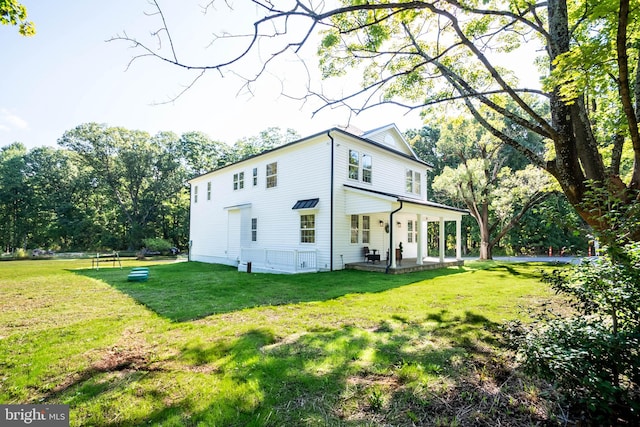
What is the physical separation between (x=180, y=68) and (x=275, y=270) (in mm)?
Result: 10895

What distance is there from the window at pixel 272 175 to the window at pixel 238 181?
2.74 m

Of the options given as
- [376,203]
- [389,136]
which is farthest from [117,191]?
[376,203]

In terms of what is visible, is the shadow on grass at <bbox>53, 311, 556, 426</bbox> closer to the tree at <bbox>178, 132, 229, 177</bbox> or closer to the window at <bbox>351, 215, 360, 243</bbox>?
the window at <bbox>351, 215, 360, 243</bbox>

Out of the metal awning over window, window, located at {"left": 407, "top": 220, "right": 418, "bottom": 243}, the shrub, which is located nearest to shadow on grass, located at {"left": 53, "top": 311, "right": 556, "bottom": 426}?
the metal awning over window

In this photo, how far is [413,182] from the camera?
17.1 m

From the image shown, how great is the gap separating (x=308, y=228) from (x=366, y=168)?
4.01 meters

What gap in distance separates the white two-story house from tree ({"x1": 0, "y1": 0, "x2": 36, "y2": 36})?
902cm

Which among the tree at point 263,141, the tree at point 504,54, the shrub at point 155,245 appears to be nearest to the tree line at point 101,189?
the tree at point 263,141

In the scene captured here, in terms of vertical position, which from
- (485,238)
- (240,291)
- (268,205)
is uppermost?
(268,205)

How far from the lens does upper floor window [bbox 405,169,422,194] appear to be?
1689 centimetres

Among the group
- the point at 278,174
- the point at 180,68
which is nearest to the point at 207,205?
the point at 278,174

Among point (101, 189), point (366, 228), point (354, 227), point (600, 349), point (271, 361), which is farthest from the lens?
point (101, 189)

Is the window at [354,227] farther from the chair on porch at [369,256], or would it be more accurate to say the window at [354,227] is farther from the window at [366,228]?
the chair on porch at [369,256]

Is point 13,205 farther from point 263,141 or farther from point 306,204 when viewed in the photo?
point 306,204
